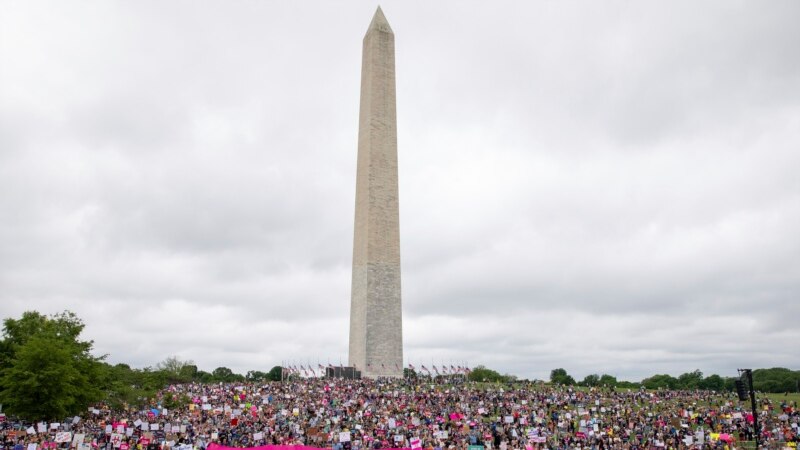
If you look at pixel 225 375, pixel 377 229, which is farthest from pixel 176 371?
pixel 377 229

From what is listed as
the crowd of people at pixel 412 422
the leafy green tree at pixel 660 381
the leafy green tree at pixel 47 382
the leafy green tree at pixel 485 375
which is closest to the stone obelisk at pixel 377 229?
the crowd of people at pixel 412 422

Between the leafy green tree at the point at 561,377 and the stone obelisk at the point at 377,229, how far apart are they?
108ft

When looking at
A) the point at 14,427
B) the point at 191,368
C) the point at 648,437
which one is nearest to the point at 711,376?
the point at 648,437

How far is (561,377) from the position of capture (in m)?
91.8

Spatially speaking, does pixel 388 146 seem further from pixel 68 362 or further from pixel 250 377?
pixel 250 377

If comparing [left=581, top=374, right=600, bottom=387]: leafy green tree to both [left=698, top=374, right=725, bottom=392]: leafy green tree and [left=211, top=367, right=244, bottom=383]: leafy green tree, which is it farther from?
[left=211, top=367, right=244, bottom=383]: leafy green tree

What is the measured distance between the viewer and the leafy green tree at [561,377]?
8906 cm

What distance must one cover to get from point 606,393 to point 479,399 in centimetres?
1287

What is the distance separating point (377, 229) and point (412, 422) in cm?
2616

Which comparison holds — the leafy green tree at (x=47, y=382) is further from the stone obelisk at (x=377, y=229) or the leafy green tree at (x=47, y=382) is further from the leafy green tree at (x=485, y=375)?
the leafy green tree at (x=485, y=375)

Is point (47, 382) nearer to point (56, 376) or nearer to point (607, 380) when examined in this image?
point (56, 376)

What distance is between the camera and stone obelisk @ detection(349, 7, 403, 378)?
200 ft

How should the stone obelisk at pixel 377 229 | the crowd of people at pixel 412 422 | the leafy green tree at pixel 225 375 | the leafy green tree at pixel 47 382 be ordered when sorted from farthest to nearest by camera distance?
the leafy green tree at pixel 225 375 → the stone obelisk at pixel 377 229 → the leafy green tree at pixel 47 382 → the crowd of people at pixel 412 422

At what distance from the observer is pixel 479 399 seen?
4825 centimetres
